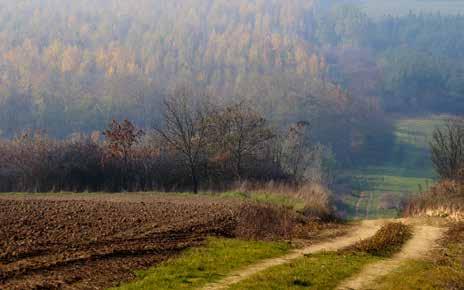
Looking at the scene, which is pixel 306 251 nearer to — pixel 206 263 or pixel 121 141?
pixel 206 263

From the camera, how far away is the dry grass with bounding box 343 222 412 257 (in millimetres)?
24203

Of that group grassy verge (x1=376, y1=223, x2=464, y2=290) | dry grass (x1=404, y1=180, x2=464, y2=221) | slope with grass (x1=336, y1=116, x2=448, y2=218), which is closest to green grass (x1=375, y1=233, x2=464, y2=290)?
grassy verge (x1=376, y1=223, x2=464, y2=290)

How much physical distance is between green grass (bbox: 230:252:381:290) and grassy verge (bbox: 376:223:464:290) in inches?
48.0

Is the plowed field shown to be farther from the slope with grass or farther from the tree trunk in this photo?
the slope with grass

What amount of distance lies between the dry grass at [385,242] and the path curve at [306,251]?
724mm

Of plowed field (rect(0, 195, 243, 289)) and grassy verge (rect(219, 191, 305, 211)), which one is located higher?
grassy verge (rect(219, 191, 305, 211))

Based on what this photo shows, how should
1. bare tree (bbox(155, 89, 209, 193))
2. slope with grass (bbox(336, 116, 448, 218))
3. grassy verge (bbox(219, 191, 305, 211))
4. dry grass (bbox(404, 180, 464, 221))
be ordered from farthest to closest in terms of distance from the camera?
slope with grass (bbox(336, 116, 448, 218)) < bare tree (bbox(155, 89, 209, 193)) < dry grass (bbox(404, 180, 464, 221)) < grassy verge (bbox(219, 191, 305, 211))

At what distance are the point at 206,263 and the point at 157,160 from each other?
125 ft

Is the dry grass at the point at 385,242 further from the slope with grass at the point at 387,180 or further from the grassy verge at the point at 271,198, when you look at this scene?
the slope with grass at the point at 387,180

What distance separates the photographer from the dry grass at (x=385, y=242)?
79.4 feet

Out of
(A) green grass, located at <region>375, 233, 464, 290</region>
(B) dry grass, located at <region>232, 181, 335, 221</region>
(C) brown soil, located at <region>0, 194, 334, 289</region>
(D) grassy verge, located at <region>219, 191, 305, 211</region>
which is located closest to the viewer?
(C) brown soil, located at <region>0, 194, 334, 289</region>

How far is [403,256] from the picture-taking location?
2373 cm

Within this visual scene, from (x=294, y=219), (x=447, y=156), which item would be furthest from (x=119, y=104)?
(x=294, y=219)

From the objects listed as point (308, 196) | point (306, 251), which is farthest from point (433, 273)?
point (308, 196)
